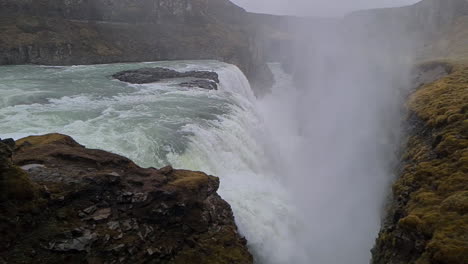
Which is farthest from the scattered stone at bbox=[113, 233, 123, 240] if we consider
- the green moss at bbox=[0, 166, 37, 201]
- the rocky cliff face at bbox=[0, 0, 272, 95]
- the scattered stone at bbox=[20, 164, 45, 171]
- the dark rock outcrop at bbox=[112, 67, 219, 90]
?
the rocky cliff face at bbox=[0, 0, 272, 95]

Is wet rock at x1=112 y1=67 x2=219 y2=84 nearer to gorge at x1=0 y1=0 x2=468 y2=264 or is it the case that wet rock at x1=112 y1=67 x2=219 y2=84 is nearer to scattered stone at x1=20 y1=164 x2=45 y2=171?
gorge at x1=0 y1=0 x2=468 y2=264

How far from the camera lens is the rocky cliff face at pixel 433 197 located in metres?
9.73

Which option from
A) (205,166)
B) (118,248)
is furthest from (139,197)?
(205,166)

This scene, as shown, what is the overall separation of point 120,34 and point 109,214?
58.6 meters

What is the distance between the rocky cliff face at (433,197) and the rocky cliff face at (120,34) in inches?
1736

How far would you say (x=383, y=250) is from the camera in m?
12.3

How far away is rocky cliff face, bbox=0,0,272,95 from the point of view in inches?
1884

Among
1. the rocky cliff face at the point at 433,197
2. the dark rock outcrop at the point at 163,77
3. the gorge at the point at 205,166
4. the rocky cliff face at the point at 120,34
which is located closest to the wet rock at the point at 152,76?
the dark rock outcrop at the point at 163,77

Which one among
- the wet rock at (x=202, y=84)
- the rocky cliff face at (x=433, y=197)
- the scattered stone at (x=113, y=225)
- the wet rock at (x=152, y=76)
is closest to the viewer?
the scattered stone at (x=113, y=225)

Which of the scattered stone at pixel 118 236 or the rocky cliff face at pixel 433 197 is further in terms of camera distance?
the rocky cliff face at pixel 433 197

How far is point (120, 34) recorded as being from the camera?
62.5 metres

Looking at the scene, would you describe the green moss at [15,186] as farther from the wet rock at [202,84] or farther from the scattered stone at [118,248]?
the wet rock at [202,84]

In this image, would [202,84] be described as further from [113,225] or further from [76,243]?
[76,243]

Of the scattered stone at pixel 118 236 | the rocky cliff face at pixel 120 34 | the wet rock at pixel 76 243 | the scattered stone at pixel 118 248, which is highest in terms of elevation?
the wet rock at pixel 76 243
